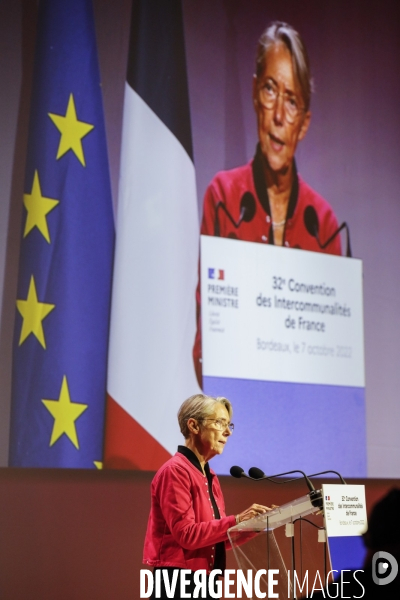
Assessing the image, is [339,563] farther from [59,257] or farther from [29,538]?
[59,257]

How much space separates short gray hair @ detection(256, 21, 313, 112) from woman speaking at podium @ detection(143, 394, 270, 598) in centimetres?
295

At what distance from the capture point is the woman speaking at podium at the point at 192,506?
2.60m

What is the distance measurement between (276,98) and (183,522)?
3.22 metres

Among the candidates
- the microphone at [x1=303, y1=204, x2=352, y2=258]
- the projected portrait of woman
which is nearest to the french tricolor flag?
the projected portrait of woman

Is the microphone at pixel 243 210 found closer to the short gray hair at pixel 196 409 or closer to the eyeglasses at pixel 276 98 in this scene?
the eyeglasses at pixel 276 98

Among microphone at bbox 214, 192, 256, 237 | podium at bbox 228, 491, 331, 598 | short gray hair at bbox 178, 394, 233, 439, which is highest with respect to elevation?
microphone at bbox 214, 192, 256, 237

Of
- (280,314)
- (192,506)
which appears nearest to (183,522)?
(192,506)

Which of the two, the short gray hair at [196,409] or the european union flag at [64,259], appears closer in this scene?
the short gray hair at [196,409]

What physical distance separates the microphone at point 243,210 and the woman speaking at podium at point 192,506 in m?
2.03

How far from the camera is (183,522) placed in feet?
8.57

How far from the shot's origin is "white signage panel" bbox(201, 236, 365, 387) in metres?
4.66

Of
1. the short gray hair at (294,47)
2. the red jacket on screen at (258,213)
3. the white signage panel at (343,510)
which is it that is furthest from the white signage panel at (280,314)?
the white signage panel at (343,510)

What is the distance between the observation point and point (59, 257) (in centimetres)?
424

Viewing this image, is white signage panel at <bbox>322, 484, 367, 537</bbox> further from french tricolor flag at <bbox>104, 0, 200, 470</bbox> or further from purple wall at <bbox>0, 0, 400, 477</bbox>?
purple wall at <bbox>0, 0, 400, 477</bbox>
